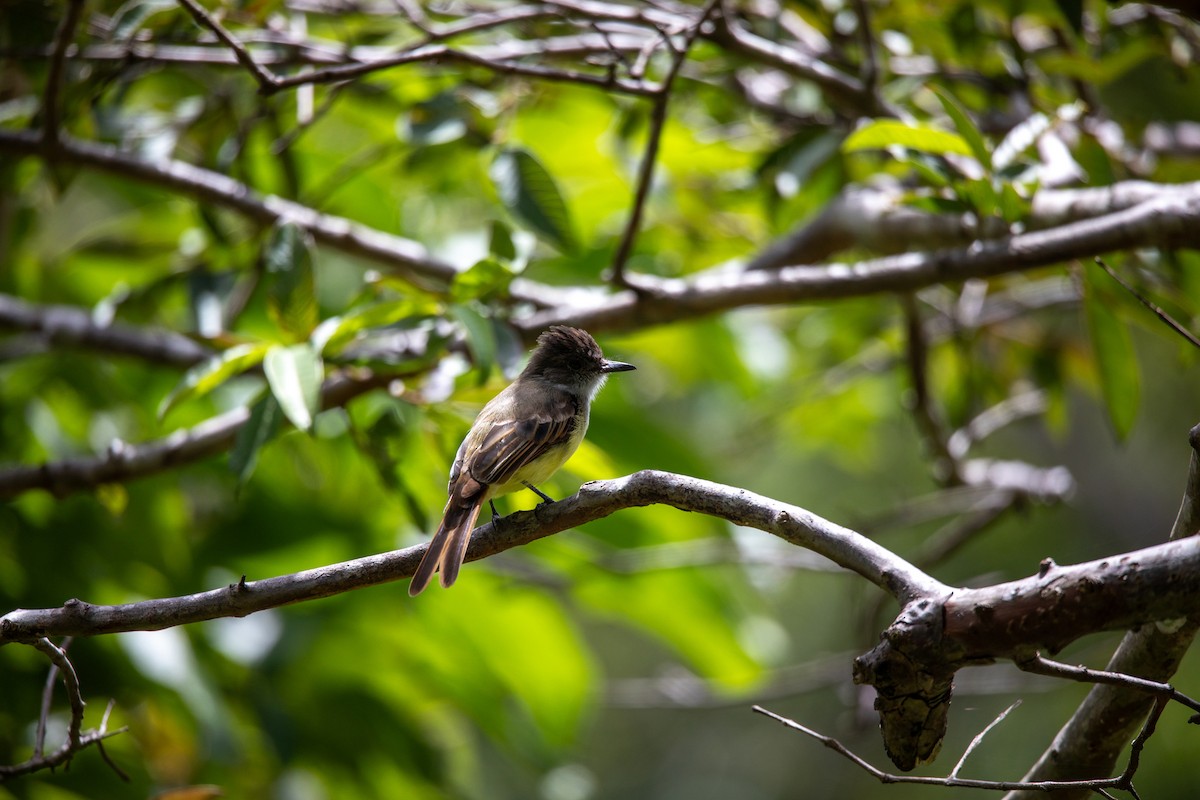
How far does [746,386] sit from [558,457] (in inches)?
95.4

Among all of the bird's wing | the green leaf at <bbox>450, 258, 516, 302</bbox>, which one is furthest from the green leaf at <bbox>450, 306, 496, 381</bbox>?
the bird's wing

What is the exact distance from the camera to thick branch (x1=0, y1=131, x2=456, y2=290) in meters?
4.27

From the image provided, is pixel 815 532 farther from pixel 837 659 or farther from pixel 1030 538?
pixel 1030 538

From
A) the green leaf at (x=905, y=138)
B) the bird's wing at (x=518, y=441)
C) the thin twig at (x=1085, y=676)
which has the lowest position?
the bird's wing at (x=518, y=441)

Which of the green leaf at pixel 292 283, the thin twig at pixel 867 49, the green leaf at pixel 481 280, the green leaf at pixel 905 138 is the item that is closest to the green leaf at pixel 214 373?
the green leaf at pixel 292 283

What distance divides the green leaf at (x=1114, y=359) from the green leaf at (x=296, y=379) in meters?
2.66

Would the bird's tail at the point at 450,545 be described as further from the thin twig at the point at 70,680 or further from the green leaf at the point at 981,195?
the green leaf at the point at 981,195

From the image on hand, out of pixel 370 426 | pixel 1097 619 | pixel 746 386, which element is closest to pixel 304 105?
pixel 370 426

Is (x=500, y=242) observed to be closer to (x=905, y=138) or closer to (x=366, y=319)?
(x=366, y=319)

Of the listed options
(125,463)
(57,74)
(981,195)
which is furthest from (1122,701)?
(57,74)

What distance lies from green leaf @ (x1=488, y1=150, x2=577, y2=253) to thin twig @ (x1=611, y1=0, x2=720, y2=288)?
22 cm

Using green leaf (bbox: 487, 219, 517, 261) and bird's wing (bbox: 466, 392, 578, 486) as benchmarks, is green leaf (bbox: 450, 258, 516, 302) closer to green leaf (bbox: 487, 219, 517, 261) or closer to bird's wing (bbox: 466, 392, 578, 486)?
green leaf (bbox: 487, 219, 517, 261)

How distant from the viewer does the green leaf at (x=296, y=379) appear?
2.95 m

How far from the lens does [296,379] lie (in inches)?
122
